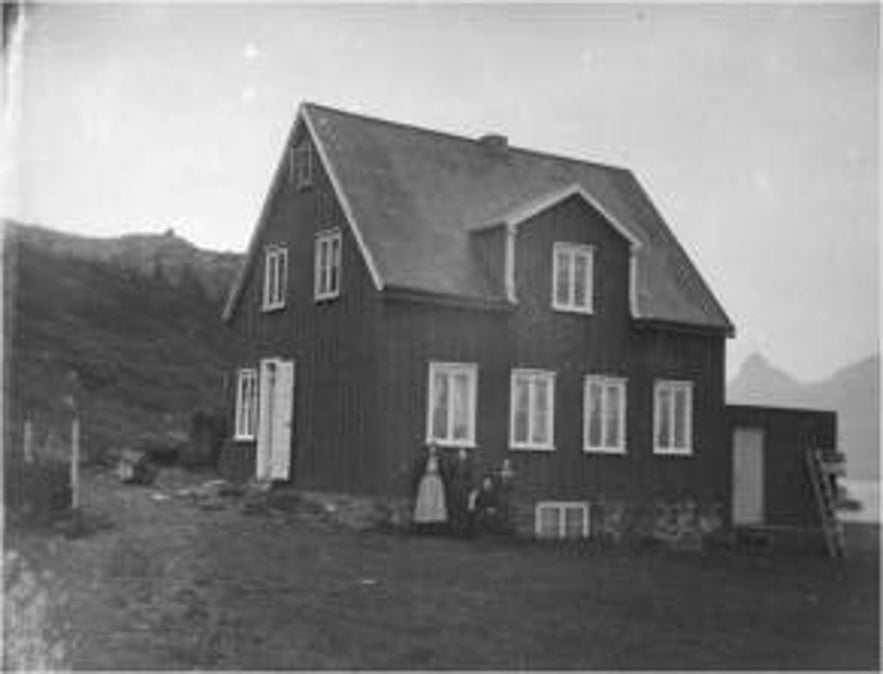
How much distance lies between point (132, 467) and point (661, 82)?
1268cm

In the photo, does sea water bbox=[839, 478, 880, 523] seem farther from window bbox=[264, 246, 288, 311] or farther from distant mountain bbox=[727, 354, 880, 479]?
window bbox=[264, 246, 288, 311]

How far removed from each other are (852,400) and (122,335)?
95.2 feet

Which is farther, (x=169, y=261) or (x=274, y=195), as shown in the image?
(x=169, y=261)

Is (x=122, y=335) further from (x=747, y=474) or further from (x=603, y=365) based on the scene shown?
(x=747, y=474)

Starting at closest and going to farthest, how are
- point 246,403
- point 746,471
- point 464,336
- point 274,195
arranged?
point 464,336 → point 274,195 → point 246,403 → point 746,471

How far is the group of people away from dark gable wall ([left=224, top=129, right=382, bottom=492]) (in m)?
0.75

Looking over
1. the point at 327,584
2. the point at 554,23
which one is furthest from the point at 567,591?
the point at 554,23

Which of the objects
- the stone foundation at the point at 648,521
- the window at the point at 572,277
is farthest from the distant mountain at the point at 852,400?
the stone foundation at the point at 648,521

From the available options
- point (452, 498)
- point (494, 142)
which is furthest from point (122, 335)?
point (452, 498)

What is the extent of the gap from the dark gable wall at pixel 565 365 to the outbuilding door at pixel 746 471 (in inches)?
9.2

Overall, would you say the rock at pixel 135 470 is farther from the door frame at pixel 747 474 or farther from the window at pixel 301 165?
the door frame at pixel 747 474

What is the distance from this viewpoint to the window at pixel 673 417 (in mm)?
23938

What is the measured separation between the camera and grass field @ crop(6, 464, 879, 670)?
11438 mm

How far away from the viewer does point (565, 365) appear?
2245 cm
